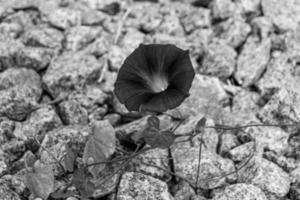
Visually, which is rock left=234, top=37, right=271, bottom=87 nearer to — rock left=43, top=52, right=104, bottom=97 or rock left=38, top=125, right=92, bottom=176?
rock left=43, top=52, right=104, bottom=97

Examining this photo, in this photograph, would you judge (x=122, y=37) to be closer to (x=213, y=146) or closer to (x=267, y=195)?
(x=213, y=146)

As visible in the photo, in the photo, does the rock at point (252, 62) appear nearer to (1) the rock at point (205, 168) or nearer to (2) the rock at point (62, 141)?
(1) the rock at point (205, 168)

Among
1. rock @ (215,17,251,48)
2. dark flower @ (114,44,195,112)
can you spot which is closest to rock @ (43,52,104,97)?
dark flower @ (114,44,195,112)

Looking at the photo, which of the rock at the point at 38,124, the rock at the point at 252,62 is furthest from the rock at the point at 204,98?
the rock at the point at 38,124

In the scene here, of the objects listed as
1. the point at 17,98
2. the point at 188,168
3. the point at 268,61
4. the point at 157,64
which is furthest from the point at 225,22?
the point at 17,98

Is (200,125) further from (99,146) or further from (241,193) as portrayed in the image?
(99,146)

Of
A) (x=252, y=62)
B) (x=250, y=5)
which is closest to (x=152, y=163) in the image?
(x=252, y=62)
